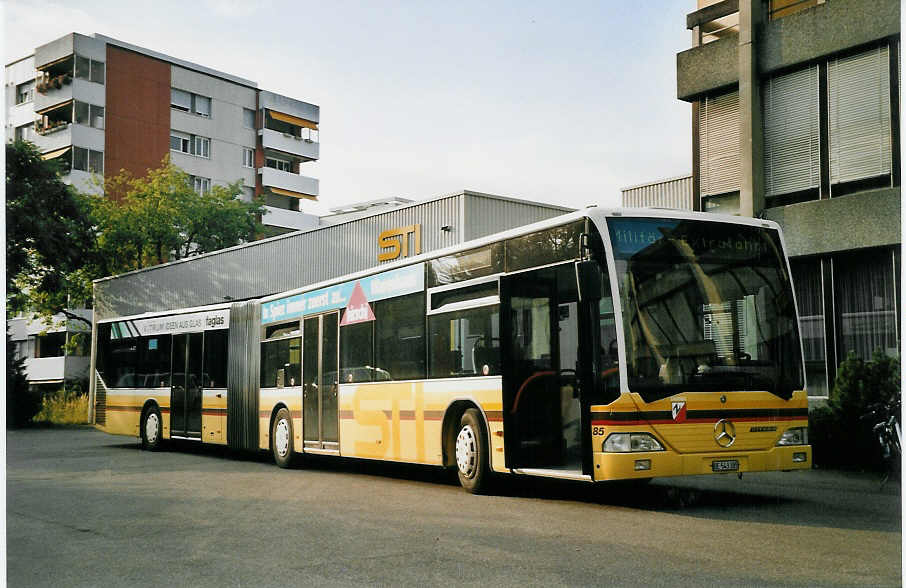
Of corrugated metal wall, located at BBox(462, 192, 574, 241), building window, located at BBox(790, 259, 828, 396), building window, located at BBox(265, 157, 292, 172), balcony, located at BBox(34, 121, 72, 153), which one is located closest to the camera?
building window, located at BBox(790, 259, 828, 396)

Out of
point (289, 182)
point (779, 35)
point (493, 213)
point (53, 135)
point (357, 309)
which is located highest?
point (53, 135)

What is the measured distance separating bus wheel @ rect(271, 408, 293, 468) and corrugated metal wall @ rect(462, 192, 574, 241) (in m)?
9.71

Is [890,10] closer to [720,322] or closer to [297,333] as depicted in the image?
[720,322]

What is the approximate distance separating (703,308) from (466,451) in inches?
142

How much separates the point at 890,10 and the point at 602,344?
10128 millimetres

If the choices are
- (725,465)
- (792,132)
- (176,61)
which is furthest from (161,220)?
(725,465)

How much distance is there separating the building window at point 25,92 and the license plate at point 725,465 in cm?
5277

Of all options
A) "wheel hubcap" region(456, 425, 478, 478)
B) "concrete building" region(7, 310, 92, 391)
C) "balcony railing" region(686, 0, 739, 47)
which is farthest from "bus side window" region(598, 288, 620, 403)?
"concrete building" region(7, 310, 92, 391)

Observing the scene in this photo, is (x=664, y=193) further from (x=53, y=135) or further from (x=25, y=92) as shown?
(x=25, y=92)

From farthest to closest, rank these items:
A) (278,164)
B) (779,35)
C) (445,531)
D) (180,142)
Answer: (278,164) → (180,142) → (779,35) → (445,531)

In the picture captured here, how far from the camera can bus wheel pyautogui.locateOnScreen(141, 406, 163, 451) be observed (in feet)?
72.4

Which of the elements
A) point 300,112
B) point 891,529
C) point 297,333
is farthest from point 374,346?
point 300,112

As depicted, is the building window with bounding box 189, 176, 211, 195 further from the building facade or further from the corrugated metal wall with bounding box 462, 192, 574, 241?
the building facade

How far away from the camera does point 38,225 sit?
35.8 metres
